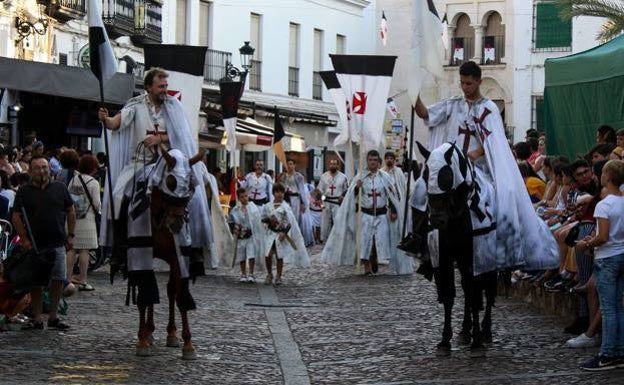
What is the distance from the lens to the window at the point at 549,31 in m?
52.3

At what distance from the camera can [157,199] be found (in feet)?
37.4

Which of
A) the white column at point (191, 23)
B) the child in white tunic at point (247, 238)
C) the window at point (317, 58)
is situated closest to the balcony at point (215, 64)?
the white column at point (191, 23)

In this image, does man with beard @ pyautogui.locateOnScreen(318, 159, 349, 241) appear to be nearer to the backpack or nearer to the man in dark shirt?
the backpack

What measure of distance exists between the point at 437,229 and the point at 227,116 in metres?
15.7

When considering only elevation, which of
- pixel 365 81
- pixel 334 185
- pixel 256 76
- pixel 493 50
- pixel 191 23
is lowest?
pixel 334 185

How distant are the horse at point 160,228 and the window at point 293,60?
39.3 metres

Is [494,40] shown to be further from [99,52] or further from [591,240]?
[591,240]

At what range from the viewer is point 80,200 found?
17.7 meters

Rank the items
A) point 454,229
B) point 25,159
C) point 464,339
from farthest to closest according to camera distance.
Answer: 1. point 25,159
2. point 464,339
3. point 454,229

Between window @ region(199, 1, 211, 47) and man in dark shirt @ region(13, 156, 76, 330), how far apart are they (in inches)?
1259

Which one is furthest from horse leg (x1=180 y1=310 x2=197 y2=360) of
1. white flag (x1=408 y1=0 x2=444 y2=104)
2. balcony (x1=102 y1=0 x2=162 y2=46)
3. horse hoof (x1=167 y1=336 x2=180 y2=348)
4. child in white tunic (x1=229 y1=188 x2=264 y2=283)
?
balcony (x1=102 y1=0 x2=162 y2=46)

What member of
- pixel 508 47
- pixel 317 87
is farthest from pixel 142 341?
pixel 508 47

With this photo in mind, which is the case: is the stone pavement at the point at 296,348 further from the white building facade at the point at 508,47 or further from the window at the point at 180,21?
the white building facade at the point at 508,47

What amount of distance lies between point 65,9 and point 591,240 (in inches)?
885
